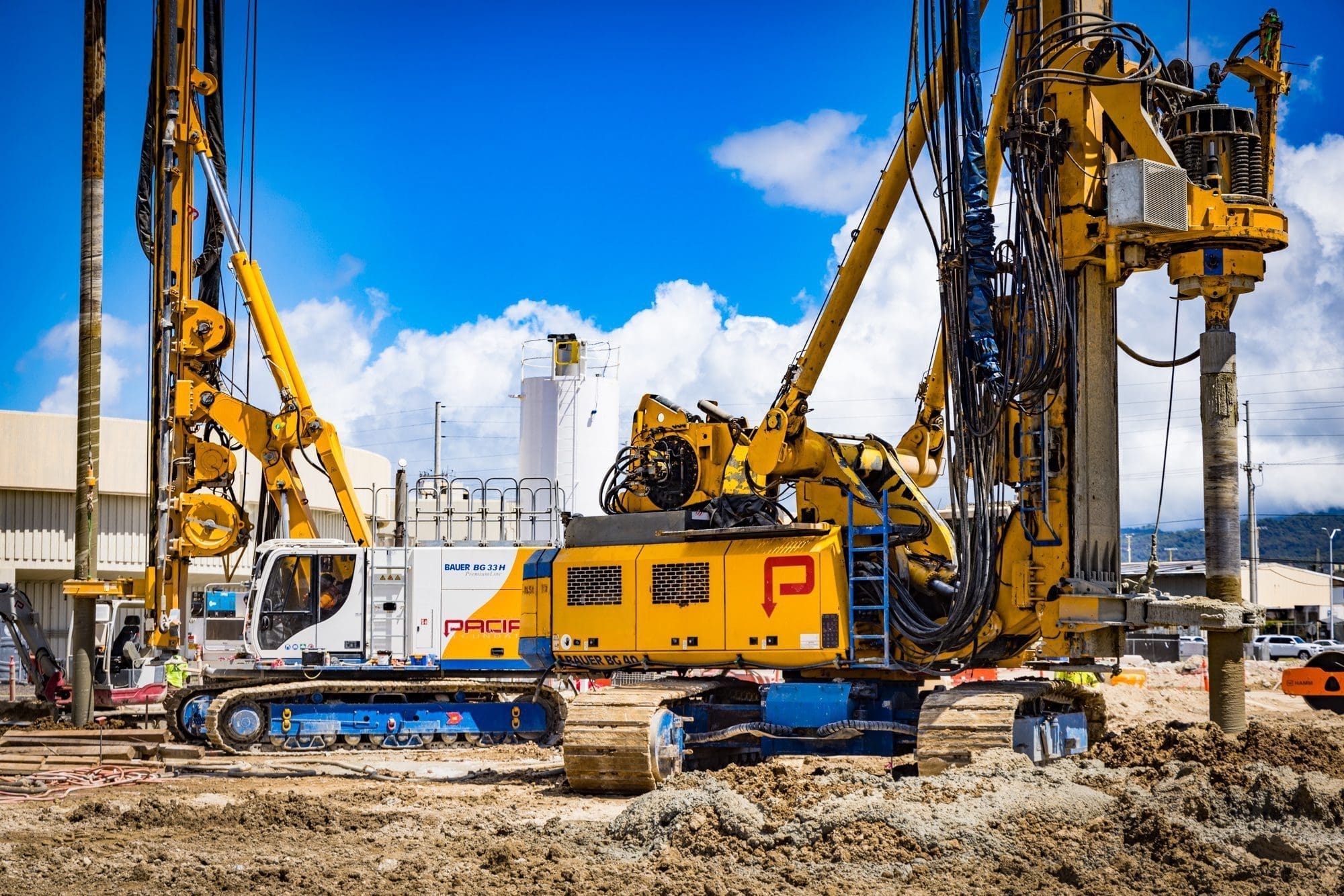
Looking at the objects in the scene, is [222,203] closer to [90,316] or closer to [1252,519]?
[90,316]

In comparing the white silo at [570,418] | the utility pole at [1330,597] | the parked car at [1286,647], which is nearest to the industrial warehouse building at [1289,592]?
the utility pole at [1330,597]

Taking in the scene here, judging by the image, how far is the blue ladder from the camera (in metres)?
14.3

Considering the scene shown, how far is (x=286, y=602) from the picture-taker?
20203mm

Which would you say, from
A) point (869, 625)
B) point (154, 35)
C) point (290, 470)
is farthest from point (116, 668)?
point (869, 625)

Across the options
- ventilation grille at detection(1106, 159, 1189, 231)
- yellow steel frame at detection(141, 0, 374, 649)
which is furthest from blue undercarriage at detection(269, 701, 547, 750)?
ventilation grille at detection(1106, 159, 1189, 231)

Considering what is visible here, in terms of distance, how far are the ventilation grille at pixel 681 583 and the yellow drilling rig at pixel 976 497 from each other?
0.03m

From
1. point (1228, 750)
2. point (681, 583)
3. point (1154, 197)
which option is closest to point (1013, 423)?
point (1154, 197)

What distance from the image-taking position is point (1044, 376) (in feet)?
43.3

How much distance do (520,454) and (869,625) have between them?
69.9 ft

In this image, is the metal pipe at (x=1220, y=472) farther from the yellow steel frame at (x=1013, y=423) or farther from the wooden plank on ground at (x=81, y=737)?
the wooden plank on ground at (x=81, y=737)

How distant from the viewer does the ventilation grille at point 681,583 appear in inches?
592

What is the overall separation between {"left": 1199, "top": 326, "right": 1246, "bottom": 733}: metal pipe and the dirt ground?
1264mm

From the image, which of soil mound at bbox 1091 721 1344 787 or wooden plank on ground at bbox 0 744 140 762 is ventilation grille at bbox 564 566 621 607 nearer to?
soil mound at bbox 1091 721 1344 787

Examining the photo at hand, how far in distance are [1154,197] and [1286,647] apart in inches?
1745
